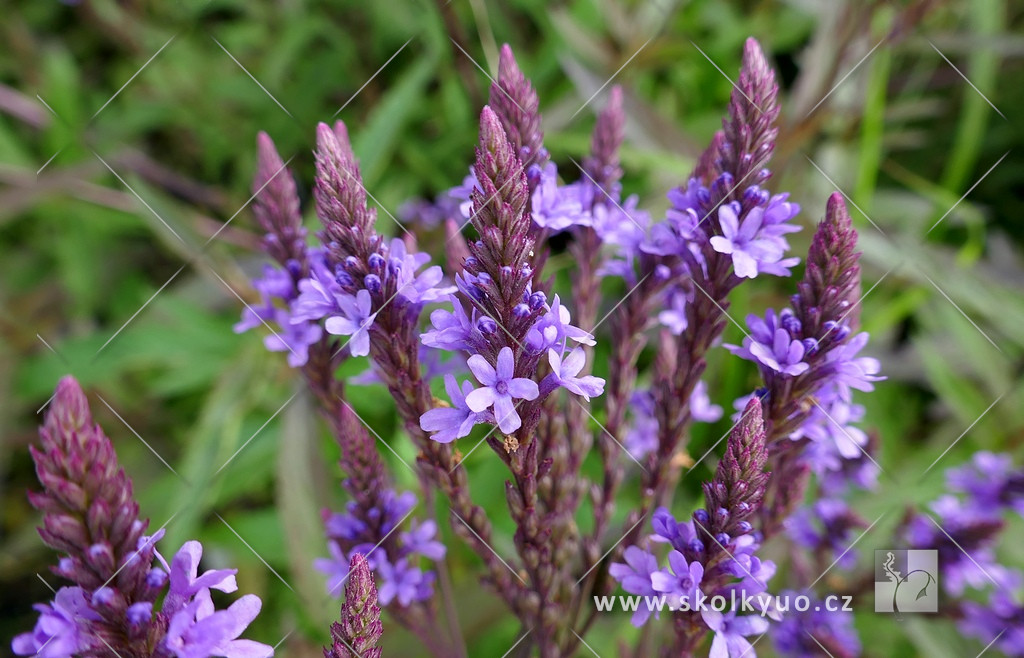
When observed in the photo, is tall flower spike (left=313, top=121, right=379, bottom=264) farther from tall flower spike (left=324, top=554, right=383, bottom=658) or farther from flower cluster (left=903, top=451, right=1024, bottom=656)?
flower cluster (left=903, top=451, right=1024, bottom=656)

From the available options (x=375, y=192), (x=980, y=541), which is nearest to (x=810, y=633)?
(x=980, y=541)

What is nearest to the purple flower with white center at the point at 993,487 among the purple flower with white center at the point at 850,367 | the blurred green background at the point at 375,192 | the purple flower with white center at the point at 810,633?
the blurred green background at the point at 375,192

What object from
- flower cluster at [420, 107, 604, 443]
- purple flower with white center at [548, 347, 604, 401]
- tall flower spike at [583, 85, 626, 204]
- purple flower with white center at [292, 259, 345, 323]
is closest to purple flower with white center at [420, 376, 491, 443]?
flower cluster at [420, 107, 604, 443]

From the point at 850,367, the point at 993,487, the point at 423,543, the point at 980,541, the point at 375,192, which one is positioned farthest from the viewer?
the point at 375,192

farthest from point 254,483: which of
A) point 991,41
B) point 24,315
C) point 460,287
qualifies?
point 991,41

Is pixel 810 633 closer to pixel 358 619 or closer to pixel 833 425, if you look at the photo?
pixel 833 425

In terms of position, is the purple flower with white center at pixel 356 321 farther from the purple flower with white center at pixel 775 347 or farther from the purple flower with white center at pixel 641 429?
the purple flower with white center at pixel 641 429
